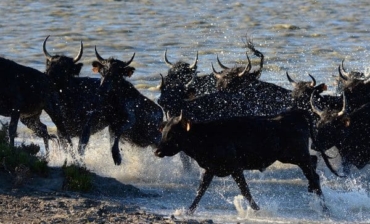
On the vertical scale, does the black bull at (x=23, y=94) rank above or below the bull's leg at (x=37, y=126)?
above

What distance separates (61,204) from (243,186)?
2.21 m

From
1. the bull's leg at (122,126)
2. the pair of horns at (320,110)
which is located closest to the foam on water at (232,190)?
the bull's leg at (122,126)

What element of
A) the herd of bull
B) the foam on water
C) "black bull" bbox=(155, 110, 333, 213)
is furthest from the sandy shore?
the herd of bull

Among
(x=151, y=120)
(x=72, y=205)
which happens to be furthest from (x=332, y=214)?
(x=151, y=120)

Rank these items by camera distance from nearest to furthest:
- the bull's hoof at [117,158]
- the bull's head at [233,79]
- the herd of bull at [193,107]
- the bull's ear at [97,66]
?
the herd of bull at [193,107]
the bull's hoof at [117,158]
the bull's ear at [97,66]
the bull's head at [233,79]

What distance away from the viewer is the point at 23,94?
17391 millimetres

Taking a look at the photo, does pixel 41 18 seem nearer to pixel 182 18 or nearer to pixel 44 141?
pixel 182 18

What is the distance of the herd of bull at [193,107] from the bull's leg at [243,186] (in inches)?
12.4

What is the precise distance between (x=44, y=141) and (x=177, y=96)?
2356 mm

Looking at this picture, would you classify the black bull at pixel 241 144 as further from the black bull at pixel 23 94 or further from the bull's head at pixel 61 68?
the bull's head at pixel 61 68

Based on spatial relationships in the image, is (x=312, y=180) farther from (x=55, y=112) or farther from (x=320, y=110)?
(x=55, y=112)

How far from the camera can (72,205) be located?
535 inches

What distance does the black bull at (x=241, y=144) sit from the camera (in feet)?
45.6

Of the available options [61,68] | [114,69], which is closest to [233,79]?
[114,69]
